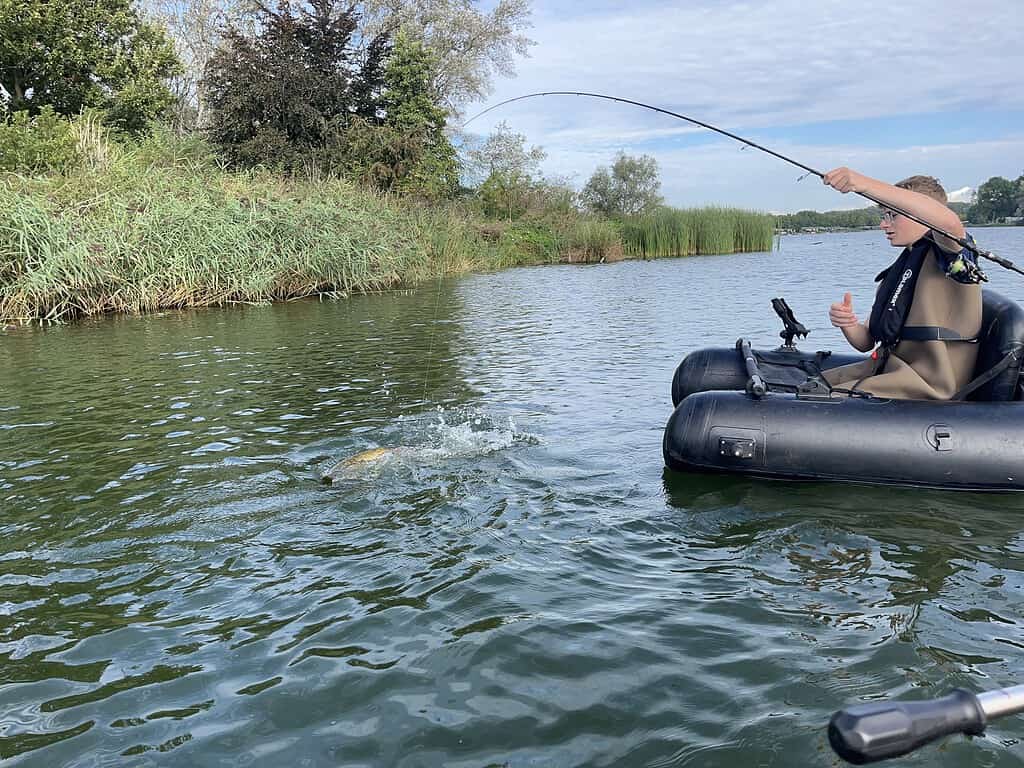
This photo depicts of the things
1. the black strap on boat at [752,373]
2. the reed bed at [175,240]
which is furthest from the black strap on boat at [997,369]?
the reed bed at [175,240]

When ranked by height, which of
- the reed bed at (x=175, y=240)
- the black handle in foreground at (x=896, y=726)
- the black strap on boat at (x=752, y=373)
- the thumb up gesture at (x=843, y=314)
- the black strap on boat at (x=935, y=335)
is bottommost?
the black handle in foreground at (x=896, y=726)

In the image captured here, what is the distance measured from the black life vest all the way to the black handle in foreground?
3.84 m

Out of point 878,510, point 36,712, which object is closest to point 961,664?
point 878,510

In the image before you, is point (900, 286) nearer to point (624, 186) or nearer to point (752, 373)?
point (752, 373)

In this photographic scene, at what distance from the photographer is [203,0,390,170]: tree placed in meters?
25.9

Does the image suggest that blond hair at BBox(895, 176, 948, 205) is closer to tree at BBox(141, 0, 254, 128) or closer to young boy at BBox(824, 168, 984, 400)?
young boy at BBox(824, 168, 984, 400)

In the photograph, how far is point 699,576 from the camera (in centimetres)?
386

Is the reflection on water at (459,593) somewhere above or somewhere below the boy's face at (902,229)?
below

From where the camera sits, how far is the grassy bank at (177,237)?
1338cm

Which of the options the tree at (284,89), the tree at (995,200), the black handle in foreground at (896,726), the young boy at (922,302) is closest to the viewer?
the black handle in foreground at (896,726)

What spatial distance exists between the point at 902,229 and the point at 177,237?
12.9 meters

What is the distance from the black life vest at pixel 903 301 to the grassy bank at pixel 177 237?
12298 mm

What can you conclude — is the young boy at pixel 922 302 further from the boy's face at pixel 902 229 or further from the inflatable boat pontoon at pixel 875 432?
the inflatable boat pontoon at pixel 875 432

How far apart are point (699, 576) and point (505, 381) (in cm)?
485
